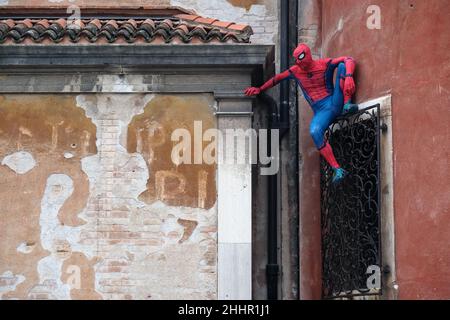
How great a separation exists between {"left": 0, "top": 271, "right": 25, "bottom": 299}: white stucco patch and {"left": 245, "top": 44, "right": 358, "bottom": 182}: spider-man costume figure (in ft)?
10.4

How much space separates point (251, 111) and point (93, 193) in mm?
1947

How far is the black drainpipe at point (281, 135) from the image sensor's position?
11.1 meters

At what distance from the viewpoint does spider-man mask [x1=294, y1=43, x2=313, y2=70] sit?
10.4 meters

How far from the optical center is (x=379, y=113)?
970cm

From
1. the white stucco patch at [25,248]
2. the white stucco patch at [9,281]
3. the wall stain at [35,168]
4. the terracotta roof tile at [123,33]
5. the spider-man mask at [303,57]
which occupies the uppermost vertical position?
the terracotta roof tile at [123,33]

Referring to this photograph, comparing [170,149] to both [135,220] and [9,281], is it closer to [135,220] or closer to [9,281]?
[135,220]

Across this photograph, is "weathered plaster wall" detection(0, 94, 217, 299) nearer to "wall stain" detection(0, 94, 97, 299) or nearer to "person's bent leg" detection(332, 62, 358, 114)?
"wall stain" detection(0, 94, 97, 299)

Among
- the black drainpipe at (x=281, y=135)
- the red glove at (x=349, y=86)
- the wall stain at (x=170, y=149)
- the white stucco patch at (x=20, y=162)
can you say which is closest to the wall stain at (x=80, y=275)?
the wall stain at (x=170, y=149)

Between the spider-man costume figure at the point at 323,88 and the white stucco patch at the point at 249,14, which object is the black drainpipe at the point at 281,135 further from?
the spider-man costume figure at the point at 323,88

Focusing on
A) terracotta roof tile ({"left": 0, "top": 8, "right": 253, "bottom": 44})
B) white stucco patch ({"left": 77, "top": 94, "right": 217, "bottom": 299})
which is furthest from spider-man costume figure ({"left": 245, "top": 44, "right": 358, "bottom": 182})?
white stucco patch ({"left": 77, "top": 94, "right": 217, "bottom": 299})

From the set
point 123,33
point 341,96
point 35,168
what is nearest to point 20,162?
point 35,168

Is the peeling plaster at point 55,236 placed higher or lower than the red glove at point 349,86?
lower

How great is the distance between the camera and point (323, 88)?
10578mm

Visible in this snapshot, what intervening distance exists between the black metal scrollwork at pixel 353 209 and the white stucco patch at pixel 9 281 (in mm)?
3337
